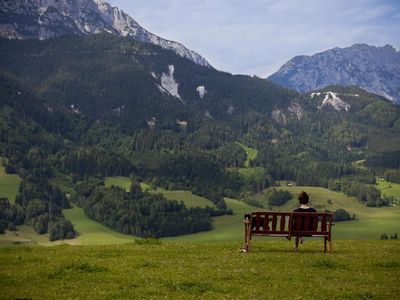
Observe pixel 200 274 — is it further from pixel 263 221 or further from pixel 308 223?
pixel 308 223

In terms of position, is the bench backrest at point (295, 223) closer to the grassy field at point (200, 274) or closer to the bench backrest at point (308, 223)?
the bench backrest at point (308, 223)

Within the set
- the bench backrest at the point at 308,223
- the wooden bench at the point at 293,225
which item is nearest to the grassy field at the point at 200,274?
the wooden bench at the point at 293,225

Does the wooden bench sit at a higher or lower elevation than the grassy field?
higher

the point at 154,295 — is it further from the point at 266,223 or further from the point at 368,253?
the point at 368,253

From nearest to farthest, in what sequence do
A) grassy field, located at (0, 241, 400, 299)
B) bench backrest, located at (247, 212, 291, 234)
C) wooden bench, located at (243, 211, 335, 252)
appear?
grassy field, located at (0, 241, 400, 299) < wooden bench, located at (243, 211, 335, 252) < bench backrest, located at (247, 212, 291, 234)

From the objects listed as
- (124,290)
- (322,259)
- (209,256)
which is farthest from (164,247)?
(124,290)

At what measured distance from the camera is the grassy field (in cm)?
2072

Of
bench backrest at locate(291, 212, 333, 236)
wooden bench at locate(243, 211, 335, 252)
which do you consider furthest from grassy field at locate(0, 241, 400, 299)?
bench backrest at locate(291, 212, 333, 236)

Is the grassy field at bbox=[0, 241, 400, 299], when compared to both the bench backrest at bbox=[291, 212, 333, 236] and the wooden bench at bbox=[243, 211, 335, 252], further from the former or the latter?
the bench backrest at bbox=[291, 212, 333, 236]

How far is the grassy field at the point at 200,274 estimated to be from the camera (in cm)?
2072

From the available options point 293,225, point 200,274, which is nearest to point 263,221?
point 293,225

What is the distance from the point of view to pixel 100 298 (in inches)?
786

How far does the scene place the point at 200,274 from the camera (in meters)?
24.3

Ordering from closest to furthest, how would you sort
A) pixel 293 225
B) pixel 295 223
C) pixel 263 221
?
pixel 293 225, pixel 295 223, pixel 263 221
